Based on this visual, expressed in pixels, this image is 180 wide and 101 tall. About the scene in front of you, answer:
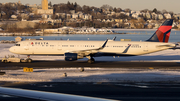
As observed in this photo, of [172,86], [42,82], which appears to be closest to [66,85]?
[42,82]

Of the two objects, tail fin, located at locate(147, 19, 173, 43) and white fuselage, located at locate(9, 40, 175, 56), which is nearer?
white fuselage, located at locate(9, 40, 175, 56)

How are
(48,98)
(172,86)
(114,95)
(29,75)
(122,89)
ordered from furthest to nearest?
1. (29,75)
2. (172,86)
3. (122,89)
4. (114,95)
5. (48,98)

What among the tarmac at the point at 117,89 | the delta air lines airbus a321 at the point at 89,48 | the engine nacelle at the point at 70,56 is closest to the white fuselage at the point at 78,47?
the delta air lines airbus a321 at the point at 89,48

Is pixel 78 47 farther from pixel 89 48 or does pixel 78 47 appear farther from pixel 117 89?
pixel 117 89

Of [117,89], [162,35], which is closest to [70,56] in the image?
[162,35]

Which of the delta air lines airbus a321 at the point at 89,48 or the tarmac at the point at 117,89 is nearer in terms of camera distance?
the tarmac at the point at 117,89

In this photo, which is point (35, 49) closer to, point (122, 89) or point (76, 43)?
point (76, 43)

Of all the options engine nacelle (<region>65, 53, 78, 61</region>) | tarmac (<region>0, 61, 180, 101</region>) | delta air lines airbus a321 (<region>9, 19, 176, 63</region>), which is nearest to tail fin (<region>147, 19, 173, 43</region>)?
delta air lines airbus a321 (<region>9, 19, 176, 63</region>)

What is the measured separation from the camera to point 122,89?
65.6 ft

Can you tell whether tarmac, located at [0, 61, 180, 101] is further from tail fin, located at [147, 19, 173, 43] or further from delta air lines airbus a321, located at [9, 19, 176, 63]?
tail fin, located at [147, 19, 173, 43]

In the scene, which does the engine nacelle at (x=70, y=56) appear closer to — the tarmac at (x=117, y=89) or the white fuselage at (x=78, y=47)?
the white fuselage at (x=78, y=47)

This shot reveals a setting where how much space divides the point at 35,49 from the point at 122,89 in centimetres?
2032

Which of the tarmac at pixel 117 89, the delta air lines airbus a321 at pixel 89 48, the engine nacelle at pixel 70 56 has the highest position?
the delta air lines airbus a321 at pixel 89 48

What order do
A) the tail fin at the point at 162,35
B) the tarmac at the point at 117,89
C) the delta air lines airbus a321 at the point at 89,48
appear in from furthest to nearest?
the tail fin at the point at 162,35, the delta air lines airbus a321 at the point at 89,48, the tarmac at the point at 117,89
